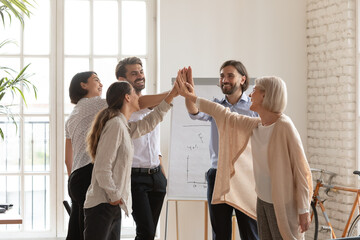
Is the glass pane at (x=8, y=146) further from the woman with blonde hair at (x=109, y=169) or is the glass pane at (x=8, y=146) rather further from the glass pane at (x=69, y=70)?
the woman with blonde hair at (x=109, y=169)

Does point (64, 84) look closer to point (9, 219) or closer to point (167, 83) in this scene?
point (167, 83)

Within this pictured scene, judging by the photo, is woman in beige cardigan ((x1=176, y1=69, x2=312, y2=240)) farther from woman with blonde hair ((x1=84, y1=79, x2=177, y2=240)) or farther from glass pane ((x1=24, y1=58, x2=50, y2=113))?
glass pane ((x1=24, y1=58, x2=50, y2=113))

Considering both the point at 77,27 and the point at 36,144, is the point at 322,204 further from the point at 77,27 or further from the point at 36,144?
the point at 77,27

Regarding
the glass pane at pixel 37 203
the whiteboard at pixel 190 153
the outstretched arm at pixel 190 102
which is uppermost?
the outstretched arm at pixel 190 102

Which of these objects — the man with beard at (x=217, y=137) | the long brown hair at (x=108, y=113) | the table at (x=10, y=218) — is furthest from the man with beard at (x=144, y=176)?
the table at (x=10, y=218)

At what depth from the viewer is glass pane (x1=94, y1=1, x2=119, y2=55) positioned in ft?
19.1

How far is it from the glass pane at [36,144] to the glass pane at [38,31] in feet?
2.29

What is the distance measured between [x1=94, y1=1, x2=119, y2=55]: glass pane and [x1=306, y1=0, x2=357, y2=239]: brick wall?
2028 millimetres

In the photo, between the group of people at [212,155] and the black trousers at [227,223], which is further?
the black trousers at [227,223]

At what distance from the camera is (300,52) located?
5.99 metres

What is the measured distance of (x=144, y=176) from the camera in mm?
4301

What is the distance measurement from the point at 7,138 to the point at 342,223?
3.35 metres

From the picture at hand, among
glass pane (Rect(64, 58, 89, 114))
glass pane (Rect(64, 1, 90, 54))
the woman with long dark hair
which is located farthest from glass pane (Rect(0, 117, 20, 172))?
the woman with long dark hair

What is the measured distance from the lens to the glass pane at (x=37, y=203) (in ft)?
18.9
